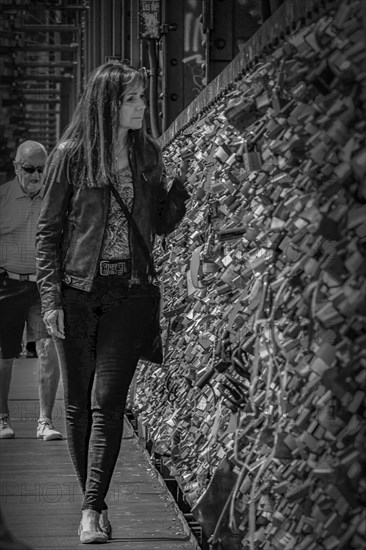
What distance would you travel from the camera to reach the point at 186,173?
5625mm

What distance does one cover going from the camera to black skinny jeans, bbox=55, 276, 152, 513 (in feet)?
15.6

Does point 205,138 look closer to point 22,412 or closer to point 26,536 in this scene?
point 26,536

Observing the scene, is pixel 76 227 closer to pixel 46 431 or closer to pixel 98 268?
pixel 98 268

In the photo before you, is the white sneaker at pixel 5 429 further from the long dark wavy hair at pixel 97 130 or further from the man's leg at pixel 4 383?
the long dark wavy hair at pixel 97 130

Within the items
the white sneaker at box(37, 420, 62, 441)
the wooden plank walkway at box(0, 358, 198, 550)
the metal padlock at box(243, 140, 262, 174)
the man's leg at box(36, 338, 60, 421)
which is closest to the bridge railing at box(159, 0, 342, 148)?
the metal padlock at box(243, 140, 262, 174)

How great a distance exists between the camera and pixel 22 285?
27.9 ft

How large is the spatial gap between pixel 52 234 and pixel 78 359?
443 mm

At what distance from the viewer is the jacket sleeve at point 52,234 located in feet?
15.6

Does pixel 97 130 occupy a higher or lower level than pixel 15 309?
higher

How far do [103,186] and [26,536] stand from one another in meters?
1.28

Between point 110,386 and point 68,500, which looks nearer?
point 110,386

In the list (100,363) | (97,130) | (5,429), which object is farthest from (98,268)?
(5,429)

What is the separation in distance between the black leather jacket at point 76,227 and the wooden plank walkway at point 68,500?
2.86 feet

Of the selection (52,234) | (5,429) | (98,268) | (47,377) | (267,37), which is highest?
(267,37)
